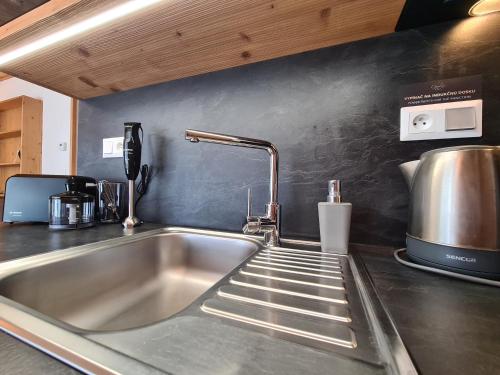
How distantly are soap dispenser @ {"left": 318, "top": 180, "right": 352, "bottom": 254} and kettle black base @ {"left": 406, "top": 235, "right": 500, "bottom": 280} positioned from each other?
15 cm

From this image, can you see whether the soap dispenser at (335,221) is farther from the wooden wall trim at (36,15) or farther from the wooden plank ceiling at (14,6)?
the wooden plank ceiling at (14,6)

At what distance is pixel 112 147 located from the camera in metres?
1.09

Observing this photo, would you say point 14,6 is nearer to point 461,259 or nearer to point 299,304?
point 299,304

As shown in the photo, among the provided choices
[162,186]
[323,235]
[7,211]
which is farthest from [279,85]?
[7,211]

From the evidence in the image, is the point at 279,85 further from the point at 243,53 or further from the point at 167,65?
the point at 167,65

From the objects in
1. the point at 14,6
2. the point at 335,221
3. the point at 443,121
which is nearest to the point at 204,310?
the point at 335,221

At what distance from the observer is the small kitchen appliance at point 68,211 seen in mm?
779

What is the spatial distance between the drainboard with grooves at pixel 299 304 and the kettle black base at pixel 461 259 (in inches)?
6.1

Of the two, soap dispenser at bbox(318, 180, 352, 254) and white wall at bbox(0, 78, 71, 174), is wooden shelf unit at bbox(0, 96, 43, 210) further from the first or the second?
soap dispenser at bbox(318, 180, 352, 254)

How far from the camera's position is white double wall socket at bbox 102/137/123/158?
107 cm

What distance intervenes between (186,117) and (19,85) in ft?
10.7

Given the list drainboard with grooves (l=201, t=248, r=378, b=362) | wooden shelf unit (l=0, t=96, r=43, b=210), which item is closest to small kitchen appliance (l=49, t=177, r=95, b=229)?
drainboard with grooves (l=201, t=248, r=378, b=362)

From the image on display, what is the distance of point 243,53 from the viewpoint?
0.75 metres

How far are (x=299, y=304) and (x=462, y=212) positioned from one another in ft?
1.14
